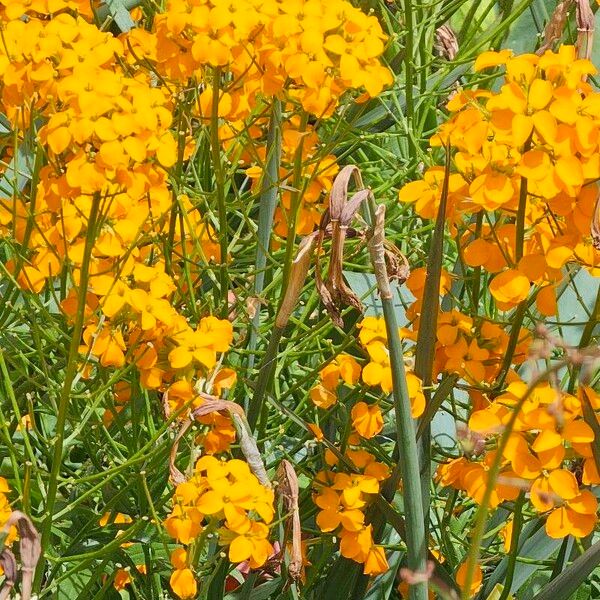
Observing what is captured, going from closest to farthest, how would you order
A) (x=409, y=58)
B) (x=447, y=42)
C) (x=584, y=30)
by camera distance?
(x=584, y=30), (x=409, y=58), (x=447, y=42)

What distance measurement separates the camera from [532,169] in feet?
2.77

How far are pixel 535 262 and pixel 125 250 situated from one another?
34cm

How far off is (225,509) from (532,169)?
34 centimetres

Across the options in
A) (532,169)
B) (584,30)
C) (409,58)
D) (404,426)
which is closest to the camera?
(532,169)

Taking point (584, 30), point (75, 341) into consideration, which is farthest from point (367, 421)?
point (584, 30)

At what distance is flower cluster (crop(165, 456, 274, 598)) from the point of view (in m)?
0.91

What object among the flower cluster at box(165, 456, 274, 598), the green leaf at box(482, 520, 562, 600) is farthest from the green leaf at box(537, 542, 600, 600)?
the flower cluster at box(165, 456, 274, 598)

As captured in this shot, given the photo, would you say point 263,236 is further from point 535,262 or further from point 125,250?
point 535,262

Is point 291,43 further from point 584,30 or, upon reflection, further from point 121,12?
point 121,12

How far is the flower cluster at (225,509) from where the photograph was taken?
91cm

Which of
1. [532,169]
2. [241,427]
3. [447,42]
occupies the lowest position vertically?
[241,427]

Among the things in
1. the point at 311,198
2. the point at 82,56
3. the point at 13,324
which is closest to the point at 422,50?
the point at 311,198

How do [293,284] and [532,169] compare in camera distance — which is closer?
[532,169]

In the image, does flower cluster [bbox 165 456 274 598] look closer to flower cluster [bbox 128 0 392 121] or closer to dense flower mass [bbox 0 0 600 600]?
dense flower mass [bbox 0 0 600 600]
